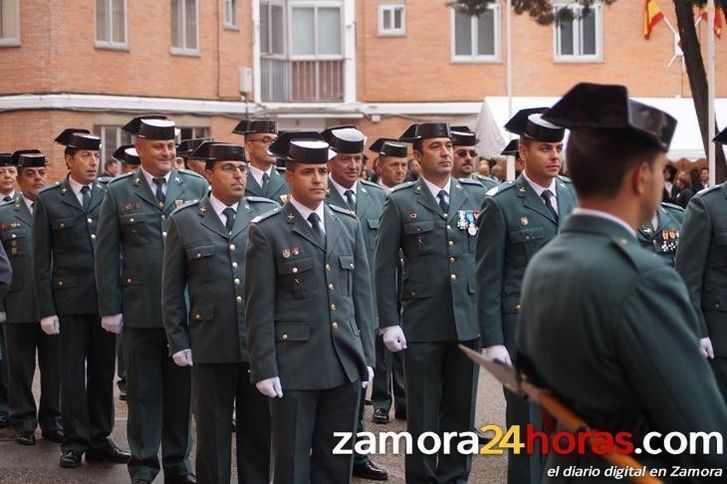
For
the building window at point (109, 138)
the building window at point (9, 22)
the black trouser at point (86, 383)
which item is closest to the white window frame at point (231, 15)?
the building window at point (109, 138)

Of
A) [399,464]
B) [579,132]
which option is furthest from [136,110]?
[579,132]

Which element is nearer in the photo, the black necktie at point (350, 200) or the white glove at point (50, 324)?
the white glove at point (50, 324)

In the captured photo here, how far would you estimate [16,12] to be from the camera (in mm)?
28828

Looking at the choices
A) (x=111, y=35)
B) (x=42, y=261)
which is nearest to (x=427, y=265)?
(x=42, y=261)

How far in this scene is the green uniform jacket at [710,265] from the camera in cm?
782

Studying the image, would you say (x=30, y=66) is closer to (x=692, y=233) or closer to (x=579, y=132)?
(x=692, y=233)

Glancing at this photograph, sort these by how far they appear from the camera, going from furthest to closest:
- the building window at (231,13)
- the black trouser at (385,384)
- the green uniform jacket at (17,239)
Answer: the building window at (231,13), the black trouser at (385,384), the green uniform jacket at (17,239)

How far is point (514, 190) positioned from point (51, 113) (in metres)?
22.1

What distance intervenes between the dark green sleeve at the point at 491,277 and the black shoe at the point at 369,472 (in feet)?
6.65

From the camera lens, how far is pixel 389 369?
39.9 feet

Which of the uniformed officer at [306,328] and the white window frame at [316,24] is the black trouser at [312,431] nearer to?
the uniformed officer at [306,328]

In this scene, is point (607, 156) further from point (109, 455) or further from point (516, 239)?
point (109, 455)

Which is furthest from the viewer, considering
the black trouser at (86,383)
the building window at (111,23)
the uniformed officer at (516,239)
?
the building window at (111,23)

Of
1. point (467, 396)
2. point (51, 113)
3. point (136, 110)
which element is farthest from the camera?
point (136, 110)
